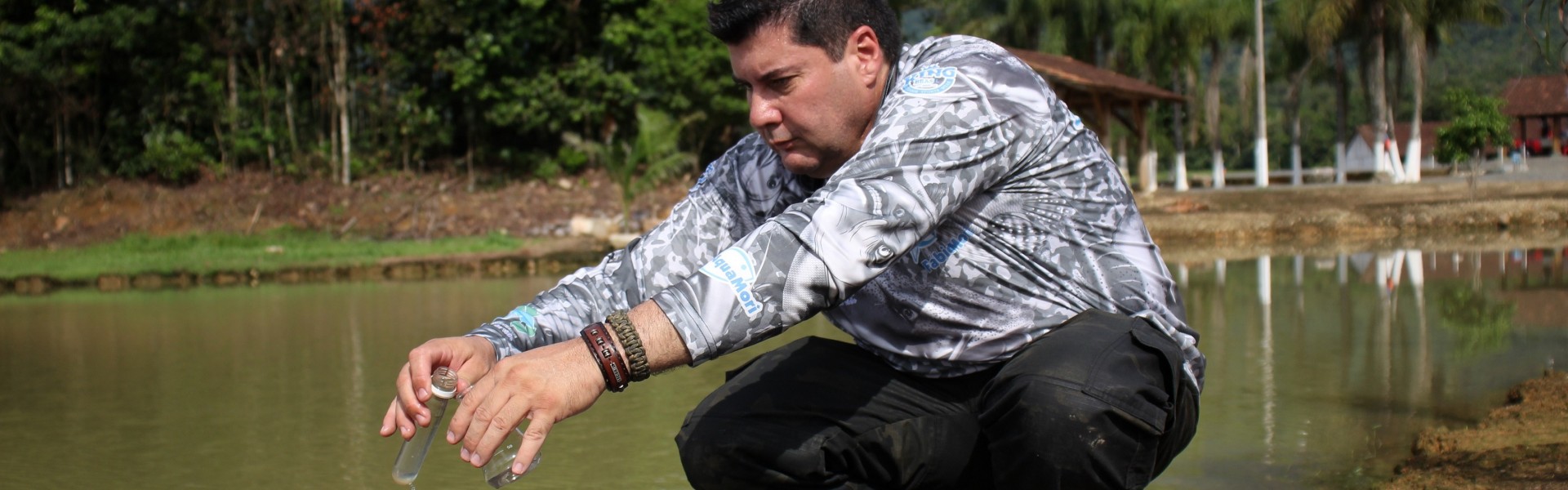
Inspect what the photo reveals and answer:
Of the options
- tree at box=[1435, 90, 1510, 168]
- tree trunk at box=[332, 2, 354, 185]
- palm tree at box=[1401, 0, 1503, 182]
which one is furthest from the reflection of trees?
palm tree at box=[1401, 0, 1503, 182]

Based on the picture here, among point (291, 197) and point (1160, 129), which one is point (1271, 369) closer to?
point (291, 197)

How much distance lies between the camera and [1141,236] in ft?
8.01

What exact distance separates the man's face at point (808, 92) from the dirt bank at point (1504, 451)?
2.04 metres

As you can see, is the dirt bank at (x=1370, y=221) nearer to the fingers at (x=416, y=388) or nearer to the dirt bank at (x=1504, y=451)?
the dirt bank at (x=1504, y=451)

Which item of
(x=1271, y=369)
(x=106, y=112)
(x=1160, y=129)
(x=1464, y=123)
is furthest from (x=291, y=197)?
(x=1160, y=129)

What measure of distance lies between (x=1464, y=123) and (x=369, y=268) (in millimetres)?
21054

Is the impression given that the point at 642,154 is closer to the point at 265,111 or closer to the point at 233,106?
the point at 265,111

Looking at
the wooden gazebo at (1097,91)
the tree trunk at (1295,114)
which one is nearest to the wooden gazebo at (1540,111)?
the tree trunk at (1295,114)

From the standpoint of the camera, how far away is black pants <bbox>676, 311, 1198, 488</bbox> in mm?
2133

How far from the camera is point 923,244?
2314mm

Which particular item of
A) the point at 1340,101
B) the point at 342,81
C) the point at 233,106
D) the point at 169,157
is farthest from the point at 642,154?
the point at 1340,101

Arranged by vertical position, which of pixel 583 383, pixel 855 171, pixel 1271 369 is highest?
pixel 855 171

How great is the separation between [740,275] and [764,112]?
0.49m

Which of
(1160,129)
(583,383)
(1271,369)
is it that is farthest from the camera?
(1160,129)
